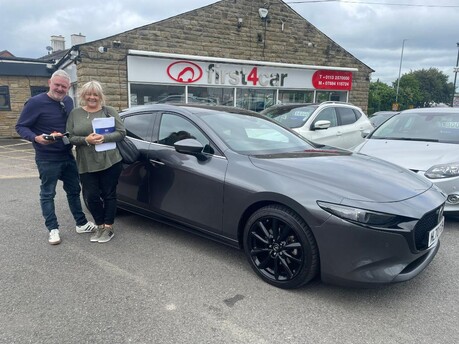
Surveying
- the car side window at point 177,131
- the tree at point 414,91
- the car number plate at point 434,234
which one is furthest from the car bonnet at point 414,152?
the tree at point 414,91

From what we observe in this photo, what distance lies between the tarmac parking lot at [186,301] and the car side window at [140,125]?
1.20m

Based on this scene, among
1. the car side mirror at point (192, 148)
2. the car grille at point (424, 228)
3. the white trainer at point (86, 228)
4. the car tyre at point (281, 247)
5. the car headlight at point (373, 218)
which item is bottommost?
the white trainer at point (86, 228)

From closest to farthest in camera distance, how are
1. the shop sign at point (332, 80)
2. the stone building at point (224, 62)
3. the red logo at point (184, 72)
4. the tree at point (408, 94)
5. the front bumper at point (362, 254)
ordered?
1. the front bumper at point (362, 254)
2. the stone building at point (224, 62)
3. the red logo at point (184, 72)
4. the shop sign at point (332, 80)
5. the tree at point (408, 94)

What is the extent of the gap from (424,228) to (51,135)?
134 inches

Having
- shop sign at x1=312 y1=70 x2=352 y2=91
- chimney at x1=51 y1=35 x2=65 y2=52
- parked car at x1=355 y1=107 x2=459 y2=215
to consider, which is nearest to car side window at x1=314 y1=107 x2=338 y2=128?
parked car at x1=355 y1=107 x2=459 y2=215

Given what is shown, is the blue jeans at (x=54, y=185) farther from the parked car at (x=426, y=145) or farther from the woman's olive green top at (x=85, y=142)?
the parked car at (x=426, y=145)

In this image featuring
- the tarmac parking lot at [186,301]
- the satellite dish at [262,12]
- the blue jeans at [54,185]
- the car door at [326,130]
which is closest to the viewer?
the tarmac parking lot at [186,301]

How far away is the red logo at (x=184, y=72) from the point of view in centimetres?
1173

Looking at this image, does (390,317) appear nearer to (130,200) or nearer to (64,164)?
(130,200)

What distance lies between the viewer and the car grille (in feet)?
8.77

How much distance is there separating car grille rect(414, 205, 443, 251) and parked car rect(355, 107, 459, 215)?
5.60ft

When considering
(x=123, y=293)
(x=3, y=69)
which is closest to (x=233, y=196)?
(x=123, y=293)

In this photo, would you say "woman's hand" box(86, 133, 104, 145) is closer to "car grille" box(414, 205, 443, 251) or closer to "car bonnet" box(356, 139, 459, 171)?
"car grille" box(414, 205, 443, 251)

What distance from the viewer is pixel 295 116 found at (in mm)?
7637
